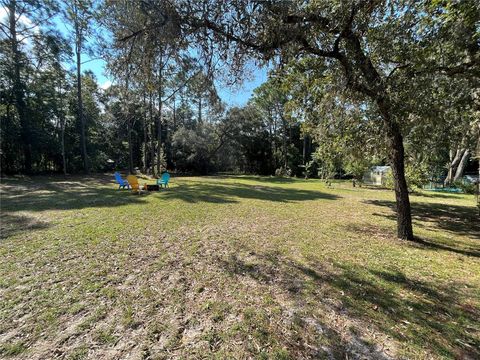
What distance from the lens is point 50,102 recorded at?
19.5m

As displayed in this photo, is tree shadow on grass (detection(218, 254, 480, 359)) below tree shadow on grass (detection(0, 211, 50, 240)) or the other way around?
below

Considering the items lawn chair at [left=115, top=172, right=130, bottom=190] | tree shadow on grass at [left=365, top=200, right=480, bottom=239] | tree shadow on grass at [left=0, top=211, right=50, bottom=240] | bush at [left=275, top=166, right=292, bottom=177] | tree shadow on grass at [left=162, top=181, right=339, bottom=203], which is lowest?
tree shadow on grass at [left=365, top=200, right=480, bottom=239]

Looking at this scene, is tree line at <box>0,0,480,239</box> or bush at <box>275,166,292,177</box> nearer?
tree line at <box>0,0,480,239</box>

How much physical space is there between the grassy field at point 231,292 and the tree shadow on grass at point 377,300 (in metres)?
0.02

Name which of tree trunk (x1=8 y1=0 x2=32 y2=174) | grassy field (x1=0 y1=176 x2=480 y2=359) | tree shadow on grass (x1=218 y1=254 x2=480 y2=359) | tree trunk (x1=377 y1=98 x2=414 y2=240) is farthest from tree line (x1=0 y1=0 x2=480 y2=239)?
tree trunk (x1=8 y1=0 x2=32 y2=174)

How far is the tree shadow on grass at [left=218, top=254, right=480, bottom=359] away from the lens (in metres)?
2.21

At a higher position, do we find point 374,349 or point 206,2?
point 206,2

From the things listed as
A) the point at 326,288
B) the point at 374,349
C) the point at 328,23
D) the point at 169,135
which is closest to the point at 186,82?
the point at 328,23

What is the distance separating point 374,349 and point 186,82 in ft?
13.0

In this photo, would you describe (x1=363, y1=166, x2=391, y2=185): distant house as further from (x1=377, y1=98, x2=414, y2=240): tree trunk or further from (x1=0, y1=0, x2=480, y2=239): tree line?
(x1=377, y1=98, x2=414, y2=240): tree trunk

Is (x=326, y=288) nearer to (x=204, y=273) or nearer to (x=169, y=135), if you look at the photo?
(x=204, y=273)

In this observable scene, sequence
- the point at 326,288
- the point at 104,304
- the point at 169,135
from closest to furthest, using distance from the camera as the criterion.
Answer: the point at 104,304 → the point at 326,288 → the point at 169,135

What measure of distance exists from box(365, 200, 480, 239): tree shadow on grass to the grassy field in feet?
2.83

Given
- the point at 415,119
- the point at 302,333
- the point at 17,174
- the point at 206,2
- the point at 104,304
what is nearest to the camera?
the point at 302,333
